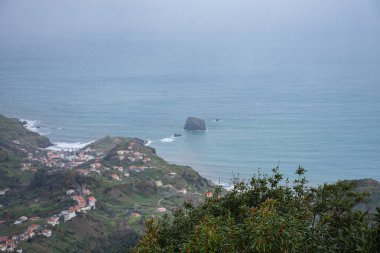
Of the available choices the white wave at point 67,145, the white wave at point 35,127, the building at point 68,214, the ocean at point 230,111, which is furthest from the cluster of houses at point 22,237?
the white wave at point 35,127

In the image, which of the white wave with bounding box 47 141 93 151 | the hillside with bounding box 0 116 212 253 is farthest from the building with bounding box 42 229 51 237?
the white wave with bounding box 47 141 93 151

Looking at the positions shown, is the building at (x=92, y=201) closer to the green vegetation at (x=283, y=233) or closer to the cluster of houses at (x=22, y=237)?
the cluster of houses at (x=22, y=237)

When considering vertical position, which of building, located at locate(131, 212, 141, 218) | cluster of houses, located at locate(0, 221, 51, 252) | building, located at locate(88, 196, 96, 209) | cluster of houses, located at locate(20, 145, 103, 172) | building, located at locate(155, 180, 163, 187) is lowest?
cluster of houses, located at locate(0, 221, 51, 252)

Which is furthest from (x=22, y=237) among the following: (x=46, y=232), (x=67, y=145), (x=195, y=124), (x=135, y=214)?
(x=195, y=124)

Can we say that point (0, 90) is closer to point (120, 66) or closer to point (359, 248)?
point (120, 66)

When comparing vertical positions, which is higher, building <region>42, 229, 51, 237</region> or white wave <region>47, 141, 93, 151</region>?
white wave <region>47, 141, 93, 151</region>

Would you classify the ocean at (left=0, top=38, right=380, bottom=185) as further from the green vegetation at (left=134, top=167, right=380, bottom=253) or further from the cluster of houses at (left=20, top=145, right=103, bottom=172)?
the green vegetation at (left=134, top=167, right=380, bottom=253)
